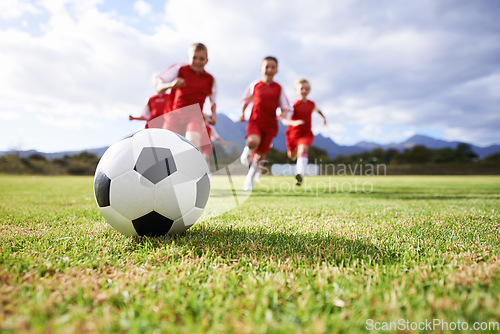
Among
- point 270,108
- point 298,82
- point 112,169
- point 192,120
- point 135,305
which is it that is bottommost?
point 135,305

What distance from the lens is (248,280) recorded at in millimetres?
1439

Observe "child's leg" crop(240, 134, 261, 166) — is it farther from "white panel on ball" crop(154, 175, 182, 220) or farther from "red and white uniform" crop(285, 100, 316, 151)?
"white panel on ball" crop(154, 175, 182, 220)

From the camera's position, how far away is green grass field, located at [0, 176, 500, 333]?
3.50 ft

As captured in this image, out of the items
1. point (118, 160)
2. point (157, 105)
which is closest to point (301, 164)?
point (157, 105)

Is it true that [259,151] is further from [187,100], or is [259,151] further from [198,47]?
[198,47]

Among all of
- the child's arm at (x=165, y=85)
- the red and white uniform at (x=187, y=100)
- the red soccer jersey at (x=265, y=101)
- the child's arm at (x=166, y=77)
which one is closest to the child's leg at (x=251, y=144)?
the red soccer jersey at (x=265, y=101)

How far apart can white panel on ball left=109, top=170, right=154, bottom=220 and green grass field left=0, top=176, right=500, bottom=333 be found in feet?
0.87

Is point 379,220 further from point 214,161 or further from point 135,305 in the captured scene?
point 214,161

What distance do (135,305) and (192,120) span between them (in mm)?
3939

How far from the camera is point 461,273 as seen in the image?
146 centimetres

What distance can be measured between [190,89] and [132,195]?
335 cm

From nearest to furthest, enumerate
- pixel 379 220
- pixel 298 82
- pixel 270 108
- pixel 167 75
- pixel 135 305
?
1. pixel 135 305
2. pixel 379 220
3. pixel 167 75
4. pixel 270 108
5. pixel 298 82

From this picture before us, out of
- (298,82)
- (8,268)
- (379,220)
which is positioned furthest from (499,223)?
(298,82)

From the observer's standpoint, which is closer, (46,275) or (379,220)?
(46,275)
